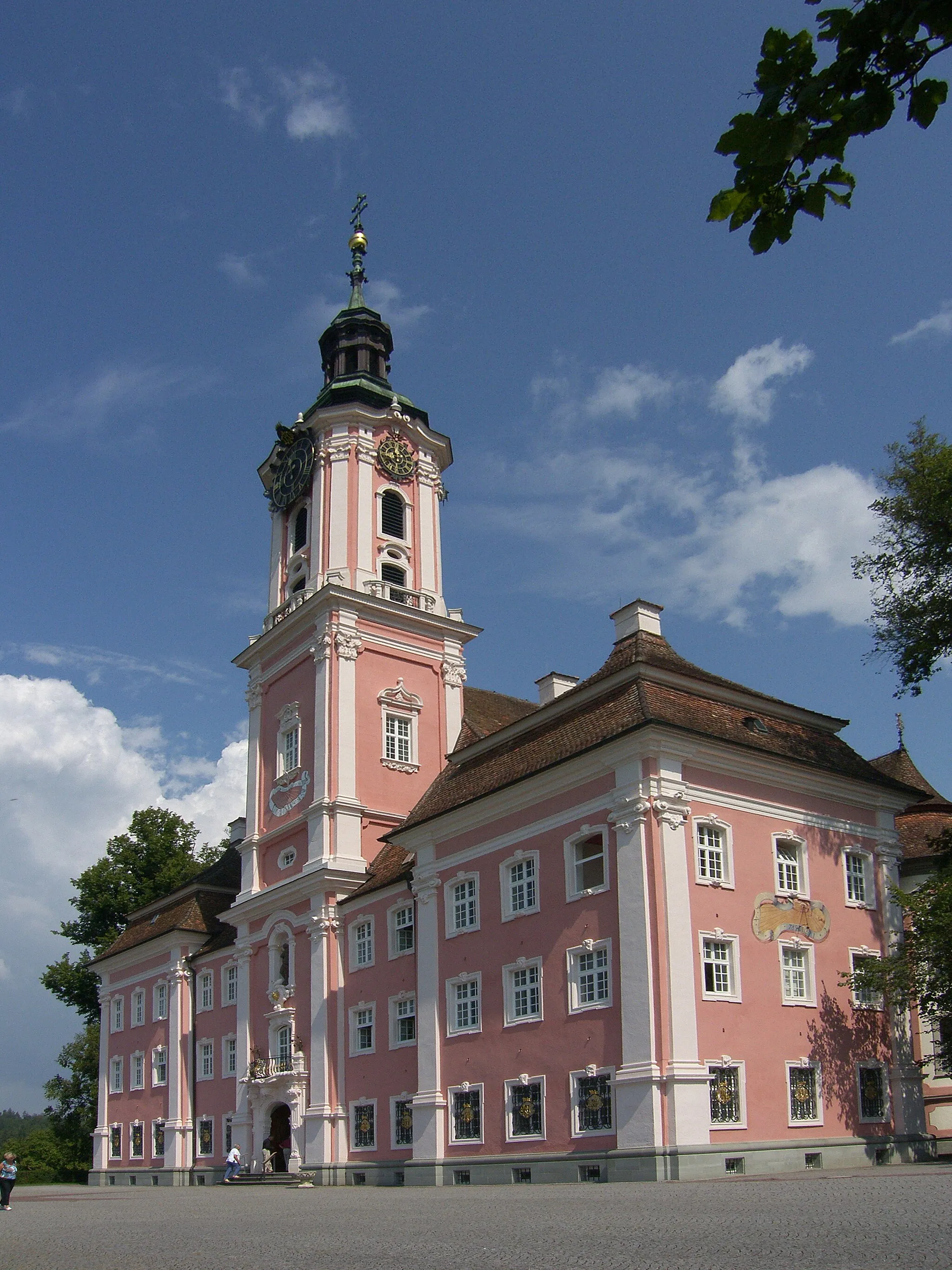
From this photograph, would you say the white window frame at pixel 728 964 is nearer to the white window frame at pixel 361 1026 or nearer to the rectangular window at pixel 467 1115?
the rectangular window at pixel 467 1115

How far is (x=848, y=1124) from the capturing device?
88.5 ft

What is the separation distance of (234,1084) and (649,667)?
23.1 m

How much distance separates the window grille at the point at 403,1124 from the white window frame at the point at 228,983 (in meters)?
11.5

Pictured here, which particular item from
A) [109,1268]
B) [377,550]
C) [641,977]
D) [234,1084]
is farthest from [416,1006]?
[109,1268]

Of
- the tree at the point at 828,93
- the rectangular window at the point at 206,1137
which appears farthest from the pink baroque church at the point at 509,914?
the tree at the point at 828,93

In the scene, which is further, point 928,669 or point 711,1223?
point 928,669

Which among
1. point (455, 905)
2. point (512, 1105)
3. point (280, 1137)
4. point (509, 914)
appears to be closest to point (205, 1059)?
point (280, 1137)

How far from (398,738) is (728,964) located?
58.7 ft

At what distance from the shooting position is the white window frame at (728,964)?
25.7 meters

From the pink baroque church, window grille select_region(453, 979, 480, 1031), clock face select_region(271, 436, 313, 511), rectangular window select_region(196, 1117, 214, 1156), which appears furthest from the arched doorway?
clock face select_region(271, 436, 313, 511)

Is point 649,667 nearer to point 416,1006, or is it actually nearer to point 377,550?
point 416,1006

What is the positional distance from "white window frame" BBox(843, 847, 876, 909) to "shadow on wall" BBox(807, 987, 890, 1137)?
2.43 meters

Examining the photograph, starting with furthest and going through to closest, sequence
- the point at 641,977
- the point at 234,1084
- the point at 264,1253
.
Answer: the point at 234,1084 → the point at 641,977 → the point at 264,1253

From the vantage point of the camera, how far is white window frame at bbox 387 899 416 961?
113 ft
